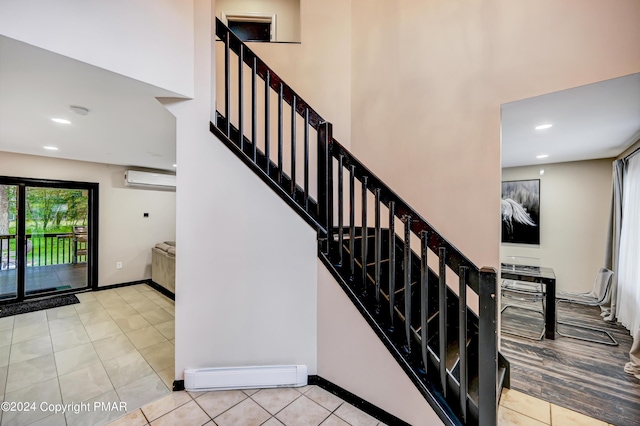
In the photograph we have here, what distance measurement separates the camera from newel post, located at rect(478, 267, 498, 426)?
1253 mm

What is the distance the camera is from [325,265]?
6.55ft

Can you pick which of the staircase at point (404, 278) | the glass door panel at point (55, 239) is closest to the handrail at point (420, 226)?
the staircase at point (404, 278)

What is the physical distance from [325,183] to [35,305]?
5170mm

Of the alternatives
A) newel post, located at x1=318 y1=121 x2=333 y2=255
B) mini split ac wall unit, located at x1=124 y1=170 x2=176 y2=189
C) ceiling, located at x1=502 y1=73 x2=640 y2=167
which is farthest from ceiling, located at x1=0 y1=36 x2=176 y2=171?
ceiling, located at x1=502 y1=73 x2=640 y2=167

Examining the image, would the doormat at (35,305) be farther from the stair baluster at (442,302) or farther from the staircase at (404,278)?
the stair baluster at (442,302)

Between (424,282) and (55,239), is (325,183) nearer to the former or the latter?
(424,282)

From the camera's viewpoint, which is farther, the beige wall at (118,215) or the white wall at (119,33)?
the beige wall at (118,215)

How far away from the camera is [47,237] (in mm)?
4473

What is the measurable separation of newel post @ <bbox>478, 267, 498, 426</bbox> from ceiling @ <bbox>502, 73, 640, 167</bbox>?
168cm

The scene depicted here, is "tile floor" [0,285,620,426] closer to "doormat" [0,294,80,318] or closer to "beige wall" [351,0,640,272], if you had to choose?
"doormat" [0,294,80,318]

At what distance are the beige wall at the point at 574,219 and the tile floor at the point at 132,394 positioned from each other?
339 centimetres

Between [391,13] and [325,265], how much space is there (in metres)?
2.85

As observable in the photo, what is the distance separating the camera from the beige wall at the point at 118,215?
441 cm

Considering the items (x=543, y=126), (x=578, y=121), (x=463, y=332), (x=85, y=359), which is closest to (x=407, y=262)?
(x=463, y=332)
